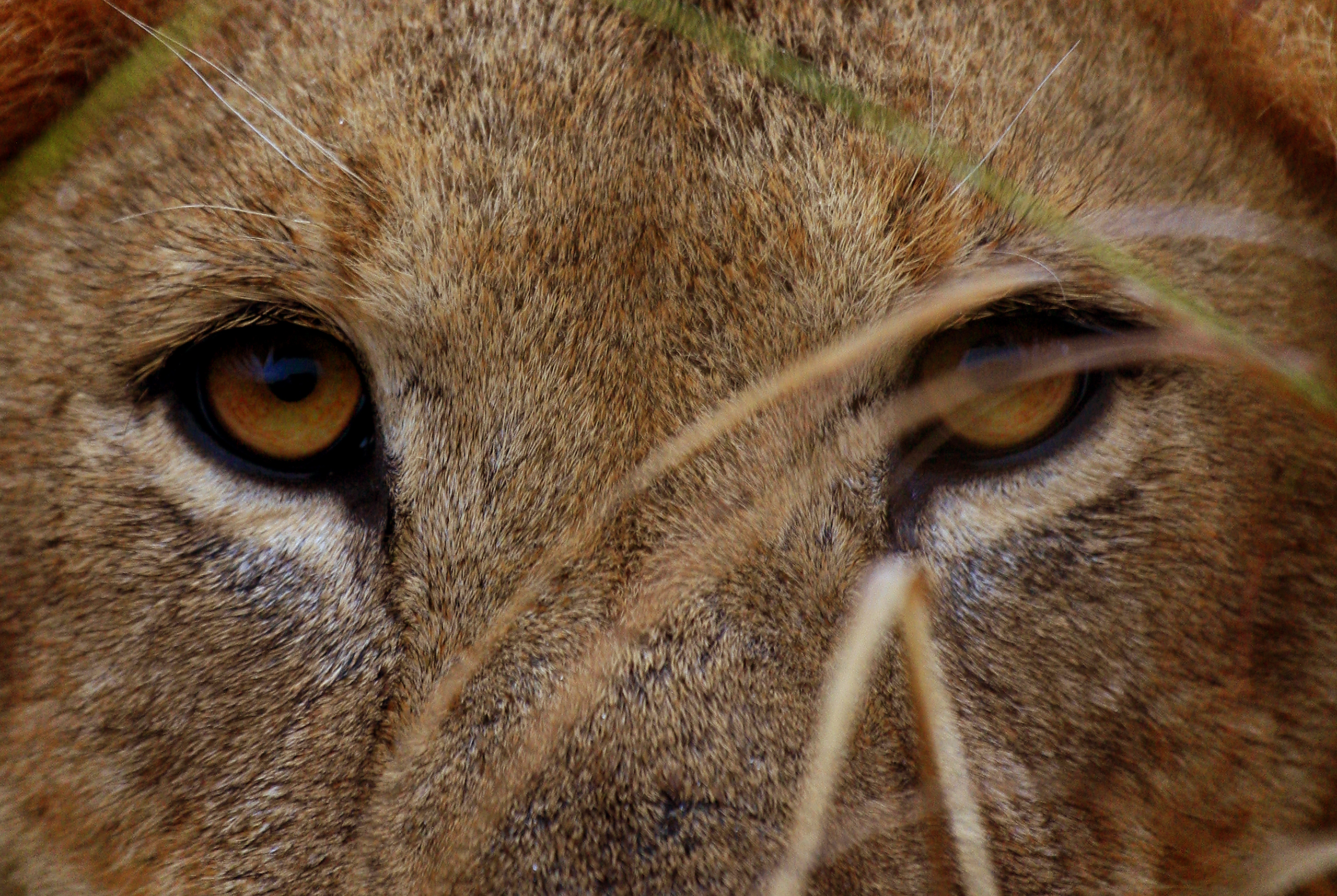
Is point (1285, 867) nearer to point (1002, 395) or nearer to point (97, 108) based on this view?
point (1002, 395)

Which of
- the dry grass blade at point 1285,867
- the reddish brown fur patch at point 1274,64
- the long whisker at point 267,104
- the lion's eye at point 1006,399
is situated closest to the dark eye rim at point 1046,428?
the lion's eye at point 1006,399

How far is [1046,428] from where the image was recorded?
196 cm

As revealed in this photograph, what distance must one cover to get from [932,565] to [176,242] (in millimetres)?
1135

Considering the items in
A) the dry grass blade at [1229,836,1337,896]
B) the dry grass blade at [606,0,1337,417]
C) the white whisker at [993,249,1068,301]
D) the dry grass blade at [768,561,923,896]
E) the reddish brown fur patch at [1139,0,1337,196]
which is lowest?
the dry grass blade at [768,561,923,896]

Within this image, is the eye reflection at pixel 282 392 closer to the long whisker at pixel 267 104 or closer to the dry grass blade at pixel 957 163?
the long whisker at pixel 267 104

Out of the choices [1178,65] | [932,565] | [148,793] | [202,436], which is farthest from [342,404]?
[1178,65]

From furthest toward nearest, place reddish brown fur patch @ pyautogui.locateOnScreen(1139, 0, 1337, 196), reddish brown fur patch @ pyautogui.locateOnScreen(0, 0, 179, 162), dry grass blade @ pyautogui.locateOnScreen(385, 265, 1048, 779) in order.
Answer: reddish brown fur patch @ pyautogui.locateOnScreen(0, 0, 179, 162) < reddish brown fur patch @ pyautogui.locateOnScreen(1139, 0, 1337, 196) < dry grass blade @ pyautogui.locateOnScreen(385, 265, 1048, 779)

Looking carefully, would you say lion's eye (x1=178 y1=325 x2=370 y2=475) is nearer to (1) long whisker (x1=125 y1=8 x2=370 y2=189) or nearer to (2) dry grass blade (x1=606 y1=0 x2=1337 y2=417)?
(1) long whisker (x1=125 y1=8 x2=370 y2=189)

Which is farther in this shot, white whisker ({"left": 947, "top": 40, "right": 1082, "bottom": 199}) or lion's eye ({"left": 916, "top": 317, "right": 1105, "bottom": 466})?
lion's eye ({"left": 916, "top": 317, "right": 1105, "bottom": 466})

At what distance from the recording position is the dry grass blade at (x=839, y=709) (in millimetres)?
1683

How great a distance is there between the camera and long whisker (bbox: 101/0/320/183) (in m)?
1.87

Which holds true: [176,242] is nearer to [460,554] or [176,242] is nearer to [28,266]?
[28,266]

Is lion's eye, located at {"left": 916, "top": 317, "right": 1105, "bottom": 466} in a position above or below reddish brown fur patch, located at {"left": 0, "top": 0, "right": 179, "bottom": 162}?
above

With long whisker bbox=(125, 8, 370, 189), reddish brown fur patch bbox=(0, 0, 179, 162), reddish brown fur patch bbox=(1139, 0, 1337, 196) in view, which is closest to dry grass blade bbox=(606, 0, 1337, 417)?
reddish brown fur patch bbox=(1139, 0, 1337, 196)
